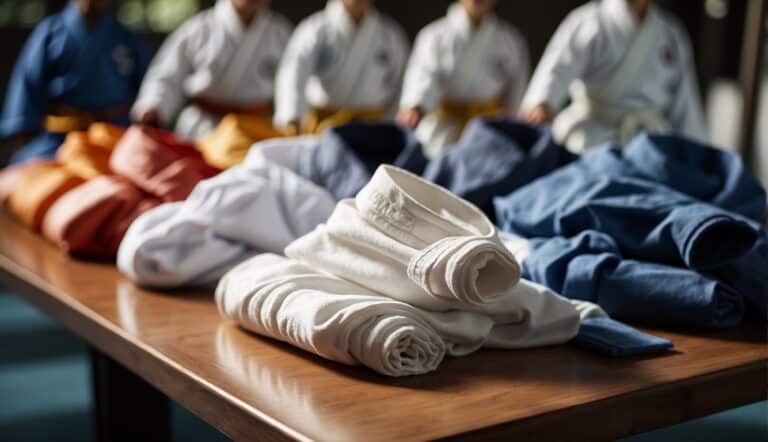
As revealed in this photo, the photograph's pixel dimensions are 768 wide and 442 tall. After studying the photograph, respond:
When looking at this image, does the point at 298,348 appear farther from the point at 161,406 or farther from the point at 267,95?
the point at 267,95

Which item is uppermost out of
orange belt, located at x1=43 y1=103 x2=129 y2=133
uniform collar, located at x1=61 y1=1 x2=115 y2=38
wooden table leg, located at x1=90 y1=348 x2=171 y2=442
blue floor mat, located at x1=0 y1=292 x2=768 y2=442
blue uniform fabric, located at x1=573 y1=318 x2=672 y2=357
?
uniform collar, located at x1=61 y1=1 x2=115 y2=38

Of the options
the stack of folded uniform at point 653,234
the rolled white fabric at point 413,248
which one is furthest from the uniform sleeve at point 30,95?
the rolled white fabric at point 413,248

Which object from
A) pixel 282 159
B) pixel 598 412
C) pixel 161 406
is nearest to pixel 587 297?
pixel 598 412

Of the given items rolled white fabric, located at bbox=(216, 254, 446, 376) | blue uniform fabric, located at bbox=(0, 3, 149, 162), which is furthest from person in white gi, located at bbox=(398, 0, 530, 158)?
rolled white fabric, located at bbox=(216, 254, 446, 376)

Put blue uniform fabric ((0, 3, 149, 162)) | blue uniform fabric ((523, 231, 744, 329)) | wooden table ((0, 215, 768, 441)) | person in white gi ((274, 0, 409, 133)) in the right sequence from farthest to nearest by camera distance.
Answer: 1. person in white gi ((274, 0, 409, 133))
2. blue uniform fabric ((0, 3, 149, 162))
3. blue uniform fabric ((523, 231, 744, 329))
4. wooden table ((0, 215, 768, 441))

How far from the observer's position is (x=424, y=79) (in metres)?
4.52

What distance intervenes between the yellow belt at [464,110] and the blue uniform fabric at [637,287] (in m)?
2.88

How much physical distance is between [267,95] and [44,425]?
200 centimetres

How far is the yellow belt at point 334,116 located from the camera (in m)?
4.27

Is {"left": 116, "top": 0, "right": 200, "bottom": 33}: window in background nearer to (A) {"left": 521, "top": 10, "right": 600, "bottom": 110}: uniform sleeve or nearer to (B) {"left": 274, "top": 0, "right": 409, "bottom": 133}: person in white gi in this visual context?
(B) {"left": 274, "top": 0, "right": 409, "bottom": 133}: person in white gi

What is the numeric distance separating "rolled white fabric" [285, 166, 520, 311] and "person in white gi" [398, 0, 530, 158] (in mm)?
2998

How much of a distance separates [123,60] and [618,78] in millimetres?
2017

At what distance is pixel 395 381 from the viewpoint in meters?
1.29

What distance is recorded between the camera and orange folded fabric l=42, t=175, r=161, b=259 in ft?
7.13
